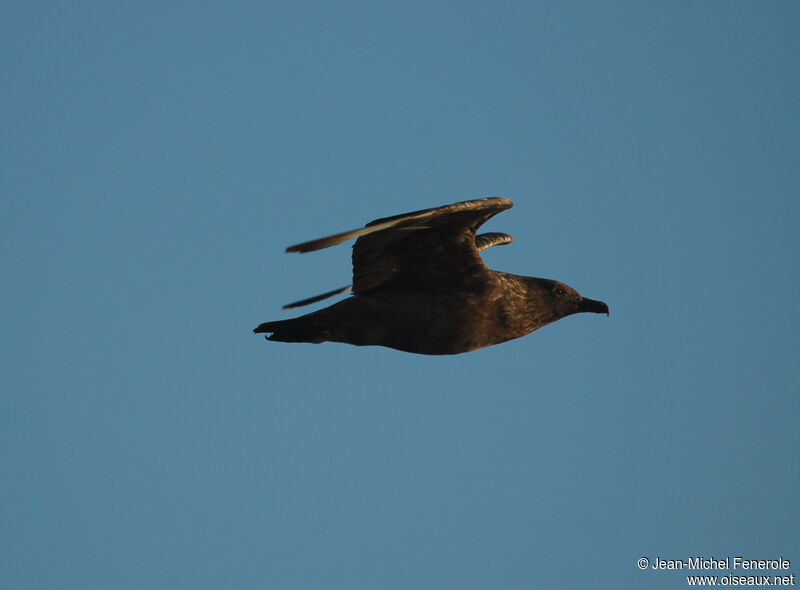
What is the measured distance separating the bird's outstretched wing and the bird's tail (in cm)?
51

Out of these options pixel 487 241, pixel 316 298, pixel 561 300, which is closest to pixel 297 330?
pixel 316 298

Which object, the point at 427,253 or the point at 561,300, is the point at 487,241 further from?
the point at 427,253

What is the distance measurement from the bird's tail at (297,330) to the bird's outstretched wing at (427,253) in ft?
1.68

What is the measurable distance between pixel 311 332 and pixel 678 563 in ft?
18.0

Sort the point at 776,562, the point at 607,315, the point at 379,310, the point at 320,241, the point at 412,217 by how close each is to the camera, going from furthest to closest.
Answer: the point at 776,562 → the point at 607,315 → the point at 379,310 → the point at 412,217 → the point at 320,241

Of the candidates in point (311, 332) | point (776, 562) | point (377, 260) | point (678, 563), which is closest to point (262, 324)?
point (311, 332)

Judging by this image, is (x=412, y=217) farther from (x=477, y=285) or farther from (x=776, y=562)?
(x=776, y=562)

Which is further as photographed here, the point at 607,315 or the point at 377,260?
the point at 607,315

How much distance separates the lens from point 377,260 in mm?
11453

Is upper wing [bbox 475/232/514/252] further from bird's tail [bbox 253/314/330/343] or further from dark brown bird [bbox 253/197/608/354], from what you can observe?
bird's tail [bbox 253/314/330/343]

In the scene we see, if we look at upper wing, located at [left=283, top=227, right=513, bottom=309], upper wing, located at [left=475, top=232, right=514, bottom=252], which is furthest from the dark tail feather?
upper wing, located at [left=475, top=232, right=514, bottom=252]

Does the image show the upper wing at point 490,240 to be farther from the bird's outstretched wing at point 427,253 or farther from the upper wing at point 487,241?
the bird's outstretched wing at point 427,253

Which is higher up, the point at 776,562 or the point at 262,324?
the point at 262,324

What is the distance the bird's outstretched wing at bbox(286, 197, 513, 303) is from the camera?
10.8 m
